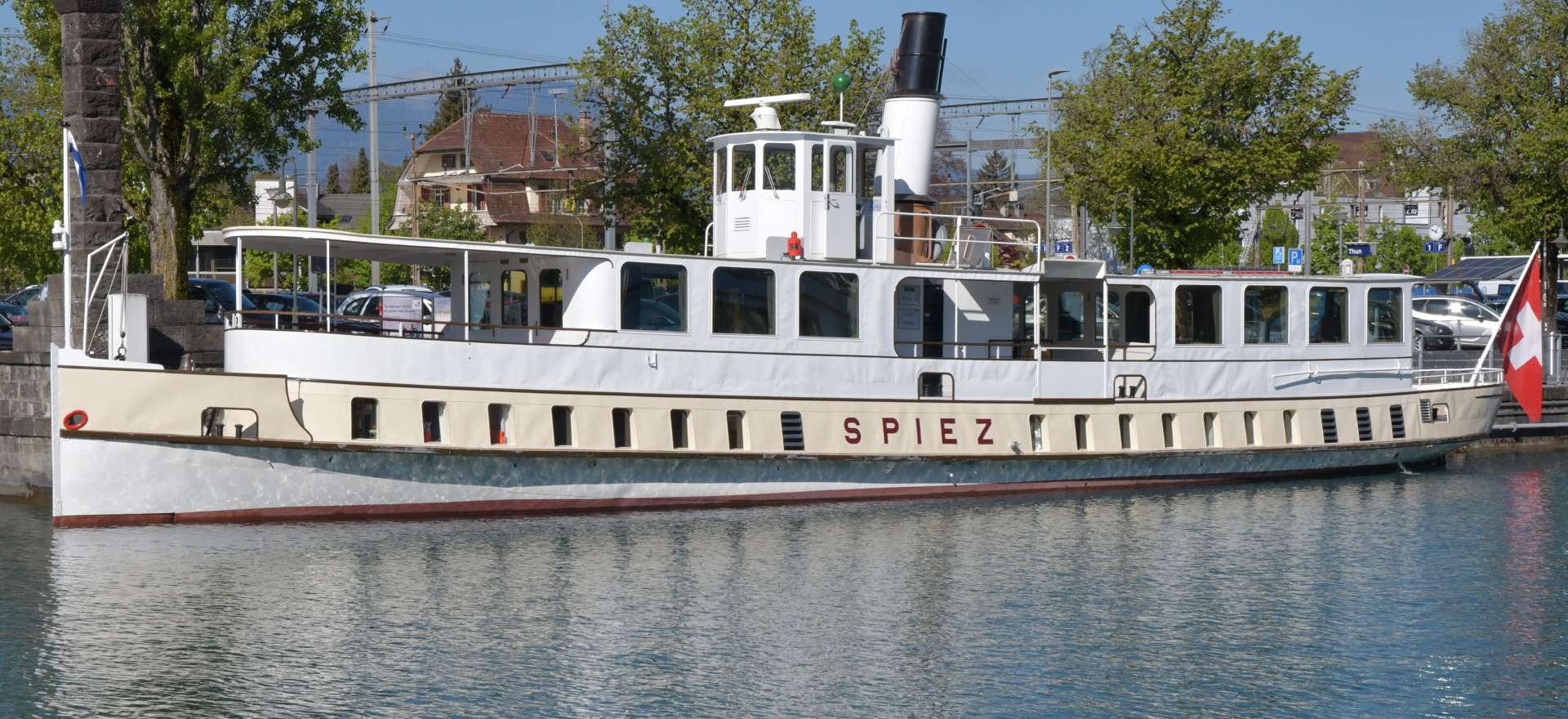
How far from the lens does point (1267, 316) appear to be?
A: 23.3m

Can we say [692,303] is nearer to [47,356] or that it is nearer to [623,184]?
[47,356]

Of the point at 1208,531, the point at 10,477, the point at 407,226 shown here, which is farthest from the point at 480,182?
the point at 1208,531

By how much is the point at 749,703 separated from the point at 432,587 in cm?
507

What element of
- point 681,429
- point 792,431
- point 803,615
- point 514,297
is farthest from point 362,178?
point 803,615

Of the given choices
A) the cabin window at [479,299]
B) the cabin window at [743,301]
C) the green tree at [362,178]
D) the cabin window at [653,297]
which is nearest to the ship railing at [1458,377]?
the cabin window at [743,301]

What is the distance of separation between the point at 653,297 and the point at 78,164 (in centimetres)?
802

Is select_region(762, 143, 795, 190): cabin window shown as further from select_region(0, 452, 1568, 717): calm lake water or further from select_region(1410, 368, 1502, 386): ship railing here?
select_region(1410, 368, 1502, 386): ship railing

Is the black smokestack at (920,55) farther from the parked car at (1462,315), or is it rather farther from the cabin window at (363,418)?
the parked car at (1462,315)

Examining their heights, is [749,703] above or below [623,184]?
below

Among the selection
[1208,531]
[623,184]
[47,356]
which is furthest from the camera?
[623,184]

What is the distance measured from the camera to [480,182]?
86.1 meters

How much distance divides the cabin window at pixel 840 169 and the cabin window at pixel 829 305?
61.4 inches

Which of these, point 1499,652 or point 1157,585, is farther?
point 1157,585

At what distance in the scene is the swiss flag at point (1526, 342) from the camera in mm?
25281
